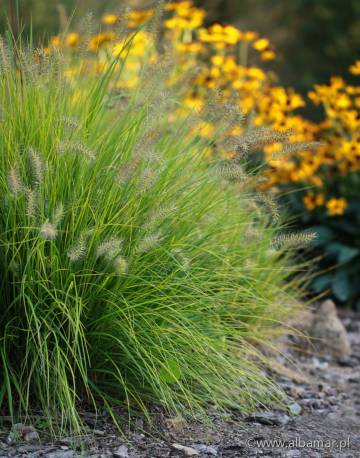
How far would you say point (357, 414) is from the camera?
3.33m

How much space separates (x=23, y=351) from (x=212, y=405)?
800mm

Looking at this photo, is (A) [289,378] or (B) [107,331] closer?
(B) [107,331]

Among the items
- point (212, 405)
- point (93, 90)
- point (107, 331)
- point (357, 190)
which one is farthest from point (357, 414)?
point (357, 190)

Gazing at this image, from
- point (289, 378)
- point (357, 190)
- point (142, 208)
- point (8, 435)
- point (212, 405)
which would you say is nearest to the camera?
point (8, 435)

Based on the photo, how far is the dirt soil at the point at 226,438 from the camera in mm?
2453

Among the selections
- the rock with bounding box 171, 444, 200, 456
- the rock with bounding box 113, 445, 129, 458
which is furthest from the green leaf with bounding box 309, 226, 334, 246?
the rock with bounding box 113, 445, 129, 458

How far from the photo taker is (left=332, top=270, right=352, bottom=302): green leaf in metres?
5.20

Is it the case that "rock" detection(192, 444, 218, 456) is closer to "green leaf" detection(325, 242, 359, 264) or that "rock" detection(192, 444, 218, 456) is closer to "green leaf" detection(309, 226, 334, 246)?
"green leaf" detection(325, 242, 359, 264)

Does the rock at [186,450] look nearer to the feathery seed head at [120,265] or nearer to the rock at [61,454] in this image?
the rock at [61,454]

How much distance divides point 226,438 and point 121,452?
1.46 feet

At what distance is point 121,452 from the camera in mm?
2445

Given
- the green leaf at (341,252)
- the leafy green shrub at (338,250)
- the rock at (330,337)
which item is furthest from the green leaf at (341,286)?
the rock at (330,337)

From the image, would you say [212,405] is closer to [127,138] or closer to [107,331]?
[107,331]

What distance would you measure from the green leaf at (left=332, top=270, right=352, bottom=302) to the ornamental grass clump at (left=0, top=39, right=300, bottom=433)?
2.42 m
